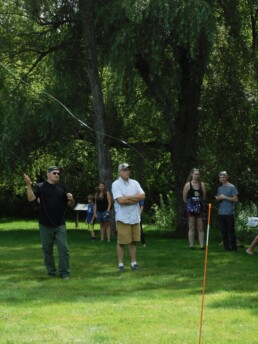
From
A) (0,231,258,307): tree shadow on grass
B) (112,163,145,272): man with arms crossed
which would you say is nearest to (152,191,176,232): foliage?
(0,231,258,307): tree shadow on grass

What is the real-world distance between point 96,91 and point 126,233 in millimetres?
9466

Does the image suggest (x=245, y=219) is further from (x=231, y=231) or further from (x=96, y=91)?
(x=231, y=231)

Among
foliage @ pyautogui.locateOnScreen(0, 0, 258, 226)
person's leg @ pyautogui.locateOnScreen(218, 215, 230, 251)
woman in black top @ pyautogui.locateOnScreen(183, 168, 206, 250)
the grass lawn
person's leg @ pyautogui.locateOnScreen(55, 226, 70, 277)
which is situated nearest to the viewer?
the grass lawn

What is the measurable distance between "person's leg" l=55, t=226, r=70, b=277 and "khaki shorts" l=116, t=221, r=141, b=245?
1057 mm

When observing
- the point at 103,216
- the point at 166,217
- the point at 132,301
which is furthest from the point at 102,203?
the point at 166,217

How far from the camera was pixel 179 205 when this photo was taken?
2439 cm

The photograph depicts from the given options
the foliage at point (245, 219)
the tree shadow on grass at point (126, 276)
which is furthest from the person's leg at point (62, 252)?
the foliage at point (245, 219)

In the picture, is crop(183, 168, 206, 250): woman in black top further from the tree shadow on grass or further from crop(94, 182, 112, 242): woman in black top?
crop(94, 182, 112, 242): woman in black top

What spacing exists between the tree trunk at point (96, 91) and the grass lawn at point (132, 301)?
683 cm

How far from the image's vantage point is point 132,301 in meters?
9.86

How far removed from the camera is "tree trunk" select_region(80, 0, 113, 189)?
21.4 meters

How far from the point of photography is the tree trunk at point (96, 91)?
21.4 m

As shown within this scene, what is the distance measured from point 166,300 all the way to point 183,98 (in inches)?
538

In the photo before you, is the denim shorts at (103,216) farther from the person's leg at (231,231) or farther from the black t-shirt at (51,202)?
the black t-shirt at (51,202)
